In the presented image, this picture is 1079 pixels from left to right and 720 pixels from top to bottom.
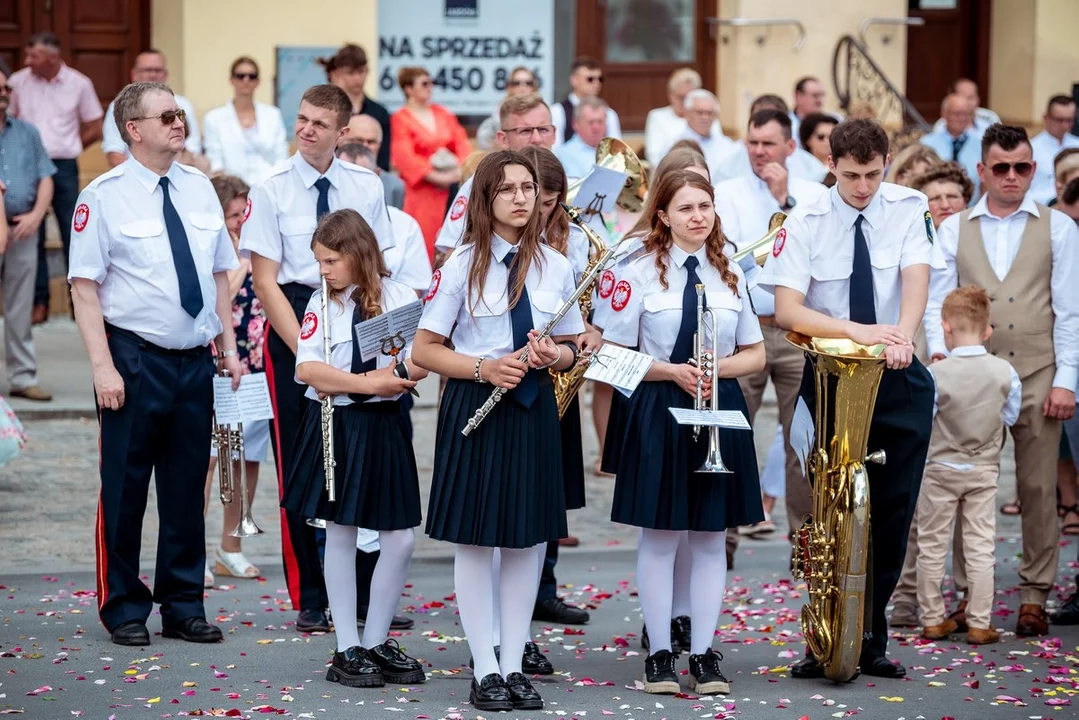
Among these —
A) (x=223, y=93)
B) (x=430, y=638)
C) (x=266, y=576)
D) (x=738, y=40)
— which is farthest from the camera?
(x=738, y=40)

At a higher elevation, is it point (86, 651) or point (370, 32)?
point (370, 32)

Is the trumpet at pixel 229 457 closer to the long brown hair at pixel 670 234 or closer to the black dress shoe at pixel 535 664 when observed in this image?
the black dress shoe at pixel 535 664

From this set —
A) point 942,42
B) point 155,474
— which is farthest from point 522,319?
point 942,42

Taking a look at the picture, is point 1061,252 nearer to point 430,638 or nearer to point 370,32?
point 430,638

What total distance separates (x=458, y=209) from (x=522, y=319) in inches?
53.1

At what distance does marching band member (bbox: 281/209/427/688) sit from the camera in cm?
601

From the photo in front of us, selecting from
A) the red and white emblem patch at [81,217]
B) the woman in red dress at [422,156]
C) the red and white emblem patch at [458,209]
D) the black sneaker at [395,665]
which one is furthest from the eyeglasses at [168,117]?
the woman in red dress at [422,156]

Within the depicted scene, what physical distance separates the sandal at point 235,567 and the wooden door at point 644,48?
994 centimetres

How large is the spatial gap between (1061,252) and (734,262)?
155 cm

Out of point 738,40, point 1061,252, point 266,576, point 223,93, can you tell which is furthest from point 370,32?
point 1061,252

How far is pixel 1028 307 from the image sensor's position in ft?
23.2

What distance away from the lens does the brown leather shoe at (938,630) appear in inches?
271

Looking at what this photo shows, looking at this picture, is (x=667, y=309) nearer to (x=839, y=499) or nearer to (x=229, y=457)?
(x=839, y=499)

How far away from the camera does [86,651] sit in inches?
252
